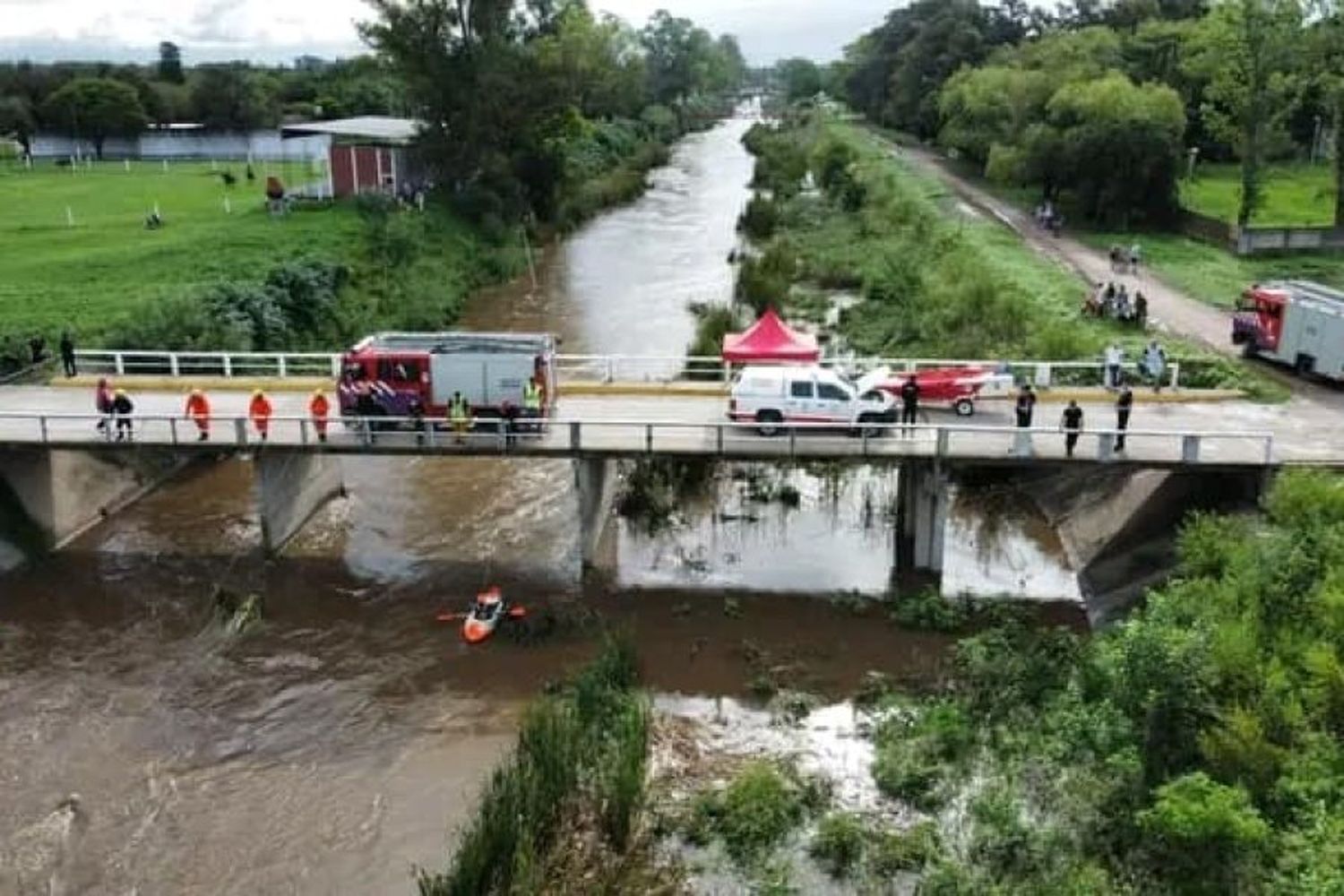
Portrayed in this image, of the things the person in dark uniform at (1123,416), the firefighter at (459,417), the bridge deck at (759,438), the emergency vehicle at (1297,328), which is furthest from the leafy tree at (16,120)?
the person in dark uniform at (1123,416)

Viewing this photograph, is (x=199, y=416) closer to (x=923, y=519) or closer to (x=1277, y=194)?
(x=923, y=519)

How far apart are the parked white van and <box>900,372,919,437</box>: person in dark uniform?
543 mm

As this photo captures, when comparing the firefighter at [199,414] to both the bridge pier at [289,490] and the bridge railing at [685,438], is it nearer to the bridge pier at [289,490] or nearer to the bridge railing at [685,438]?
the bridge railing at [685,438]

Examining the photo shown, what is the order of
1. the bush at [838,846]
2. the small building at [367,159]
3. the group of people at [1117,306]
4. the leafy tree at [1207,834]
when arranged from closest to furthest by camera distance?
the leafy tree at [1207,834] < the bush at [838,846] < the group of people at [1117,306] < the small building at [367,159]

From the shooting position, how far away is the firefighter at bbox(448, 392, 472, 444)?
92.4 feet

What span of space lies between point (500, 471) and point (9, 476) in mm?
12139

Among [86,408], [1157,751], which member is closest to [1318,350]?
[1157,751]

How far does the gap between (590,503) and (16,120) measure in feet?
335

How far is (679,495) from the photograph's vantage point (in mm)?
32469

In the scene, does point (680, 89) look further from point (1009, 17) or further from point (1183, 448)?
point (1183, 448)

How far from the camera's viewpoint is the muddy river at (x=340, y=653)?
19.4 m

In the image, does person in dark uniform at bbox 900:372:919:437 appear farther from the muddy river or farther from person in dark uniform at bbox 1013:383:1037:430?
the muddy river

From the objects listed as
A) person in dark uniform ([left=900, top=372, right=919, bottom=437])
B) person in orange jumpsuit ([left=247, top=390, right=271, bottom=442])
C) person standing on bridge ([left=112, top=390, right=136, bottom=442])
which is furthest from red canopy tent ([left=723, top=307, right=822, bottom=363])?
person standing on bridge ([left=112, top=390, right=136, bottom=442])

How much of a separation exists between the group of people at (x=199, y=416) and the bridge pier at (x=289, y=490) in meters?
0.70
